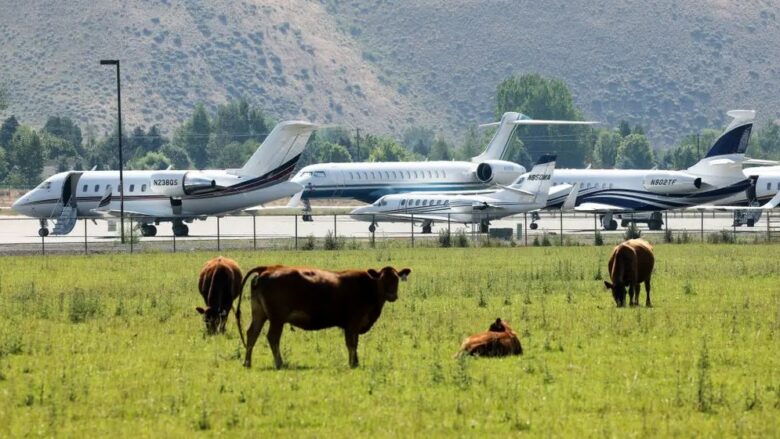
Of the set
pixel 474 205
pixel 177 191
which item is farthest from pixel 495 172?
pixel 177 191

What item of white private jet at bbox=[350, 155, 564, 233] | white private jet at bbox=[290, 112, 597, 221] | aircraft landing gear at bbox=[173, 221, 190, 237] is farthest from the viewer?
white private jet at bbox=[290, 112, 597, 221]

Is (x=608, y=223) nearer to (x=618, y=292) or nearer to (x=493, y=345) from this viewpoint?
(x=618, y=292)

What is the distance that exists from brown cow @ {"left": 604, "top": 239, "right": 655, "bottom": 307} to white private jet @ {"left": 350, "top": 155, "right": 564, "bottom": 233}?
4269 cm

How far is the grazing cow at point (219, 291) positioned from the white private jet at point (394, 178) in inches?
2525

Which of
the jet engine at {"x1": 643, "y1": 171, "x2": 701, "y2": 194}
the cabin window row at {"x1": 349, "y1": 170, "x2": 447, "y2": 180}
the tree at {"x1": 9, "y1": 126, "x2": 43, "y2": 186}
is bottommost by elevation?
the jet engine at {"x1": 643, "y1": 171, "x2": 701, "y2": 194}

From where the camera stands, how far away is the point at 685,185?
79.1 m

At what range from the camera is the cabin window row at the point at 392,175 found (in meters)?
90.6

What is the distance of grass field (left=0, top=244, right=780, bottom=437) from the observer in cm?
1731

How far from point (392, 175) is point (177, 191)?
2334 centimetres

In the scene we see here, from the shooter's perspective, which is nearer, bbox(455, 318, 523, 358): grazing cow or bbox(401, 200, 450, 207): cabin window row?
bbox(455, 318, 523, 358): grazing cow

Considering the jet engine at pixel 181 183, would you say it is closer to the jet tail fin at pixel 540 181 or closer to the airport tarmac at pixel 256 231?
the airport tarmac at pixel 256 231

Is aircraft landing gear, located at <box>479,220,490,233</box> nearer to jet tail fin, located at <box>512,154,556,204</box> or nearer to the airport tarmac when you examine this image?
the airport tarmac

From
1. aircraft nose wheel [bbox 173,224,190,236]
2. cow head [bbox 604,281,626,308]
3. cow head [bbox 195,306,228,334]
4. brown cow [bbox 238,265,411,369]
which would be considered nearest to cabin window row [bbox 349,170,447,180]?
aircraft nose wheel [bbox 173,224,190,236]

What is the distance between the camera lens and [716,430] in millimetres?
16734
